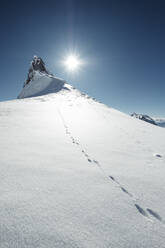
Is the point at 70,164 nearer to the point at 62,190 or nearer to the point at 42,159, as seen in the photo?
the point at 42,159

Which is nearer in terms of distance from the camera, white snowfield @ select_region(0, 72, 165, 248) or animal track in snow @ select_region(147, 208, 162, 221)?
white snowfield @ select_region(0, 72, 165, 248)

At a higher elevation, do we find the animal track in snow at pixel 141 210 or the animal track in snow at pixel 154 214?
the animal track in snow at pixel 141 210

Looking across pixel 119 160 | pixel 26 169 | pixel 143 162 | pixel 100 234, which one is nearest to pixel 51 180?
pixel 26 169

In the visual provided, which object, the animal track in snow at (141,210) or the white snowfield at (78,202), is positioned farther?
the animal track in snow at (141,210)

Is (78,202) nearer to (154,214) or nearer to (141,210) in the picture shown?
(141,210)

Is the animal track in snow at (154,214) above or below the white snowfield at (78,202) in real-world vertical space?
below

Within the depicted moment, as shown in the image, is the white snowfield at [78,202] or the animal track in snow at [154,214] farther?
the animal track in snow at [154,214]

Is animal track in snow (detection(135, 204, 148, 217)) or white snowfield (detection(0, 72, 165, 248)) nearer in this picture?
white snowfield (detection(0, 72, 165, 248))

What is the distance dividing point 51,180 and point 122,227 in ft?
4.76

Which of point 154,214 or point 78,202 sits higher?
point 78,202

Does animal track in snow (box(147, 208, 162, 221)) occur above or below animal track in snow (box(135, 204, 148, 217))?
below

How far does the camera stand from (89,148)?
4676 millimetres

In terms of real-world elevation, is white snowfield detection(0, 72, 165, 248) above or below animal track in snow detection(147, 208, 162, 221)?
above

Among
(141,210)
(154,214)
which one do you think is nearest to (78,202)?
(141,210)
